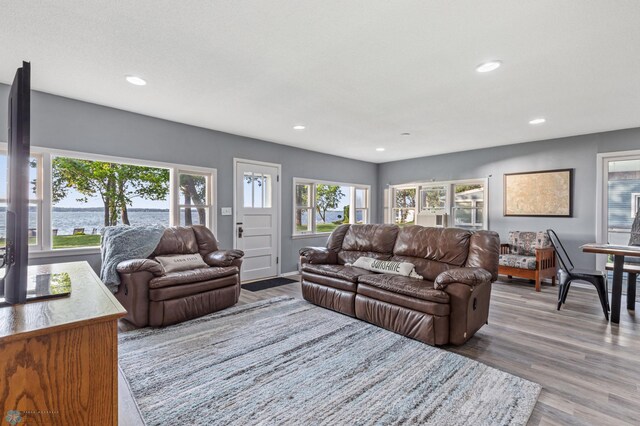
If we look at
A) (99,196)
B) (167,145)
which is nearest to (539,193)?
(167,145)

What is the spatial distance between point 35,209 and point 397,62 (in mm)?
4066

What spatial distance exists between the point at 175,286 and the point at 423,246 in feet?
8.99

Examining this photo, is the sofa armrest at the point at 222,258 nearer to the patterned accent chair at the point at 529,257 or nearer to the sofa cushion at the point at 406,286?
the sofa cushion at the point at 406,286

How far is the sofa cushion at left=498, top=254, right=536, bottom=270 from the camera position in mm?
4783

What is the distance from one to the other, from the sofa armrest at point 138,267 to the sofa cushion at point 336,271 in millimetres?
1701

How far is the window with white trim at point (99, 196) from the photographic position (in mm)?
3396

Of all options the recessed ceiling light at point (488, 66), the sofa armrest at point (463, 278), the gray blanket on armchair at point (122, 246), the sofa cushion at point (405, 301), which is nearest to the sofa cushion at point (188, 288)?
the gray blanket on armchair at point (122, 246)

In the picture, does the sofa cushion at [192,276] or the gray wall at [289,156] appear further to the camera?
the gray wall at [289,156]

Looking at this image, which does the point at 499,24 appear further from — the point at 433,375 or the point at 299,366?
the point at 299,366

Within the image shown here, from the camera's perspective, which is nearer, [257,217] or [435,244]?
[435,244]

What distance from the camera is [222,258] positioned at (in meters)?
3.76

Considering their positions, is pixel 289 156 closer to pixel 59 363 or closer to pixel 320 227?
pixel 320 227

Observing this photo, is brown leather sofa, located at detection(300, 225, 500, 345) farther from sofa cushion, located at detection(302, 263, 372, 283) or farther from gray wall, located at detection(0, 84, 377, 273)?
gray wall, located at detection(0, 84, 377, 273)

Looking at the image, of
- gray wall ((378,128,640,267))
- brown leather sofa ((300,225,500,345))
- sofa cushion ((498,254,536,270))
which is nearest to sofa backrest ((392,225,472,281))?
brown leather sofa ((300,225,500,345))
